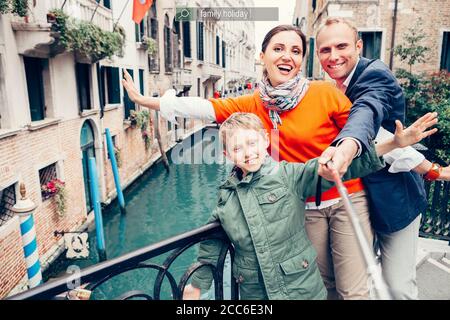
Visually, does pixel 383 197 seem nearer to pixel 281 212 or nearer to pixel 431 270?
pixel 281 212

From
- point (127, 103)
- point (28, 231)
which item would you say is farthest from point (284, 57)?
point (127, 103)

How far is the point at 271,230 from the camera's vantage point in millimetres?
1242

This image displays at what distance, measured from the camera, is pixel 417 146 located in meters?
2.33

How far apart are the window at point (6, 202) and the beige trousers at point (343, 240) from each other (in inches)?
182

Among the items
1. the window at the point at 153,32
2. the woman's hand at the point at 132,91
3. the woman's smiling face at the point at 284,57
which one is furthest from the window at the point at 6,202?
the window at the point at 153,32

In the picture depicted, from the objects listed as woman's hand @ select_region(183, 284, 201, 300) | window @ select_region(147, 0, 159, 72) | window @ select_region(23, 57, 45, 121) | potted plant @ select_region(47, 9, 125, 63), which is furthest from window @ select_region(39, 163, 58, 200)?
window @ select_region(147, 0, 159, 72)

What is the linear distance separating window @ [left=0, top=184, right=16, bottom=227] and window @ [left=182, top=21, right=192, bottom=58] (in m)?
13.9

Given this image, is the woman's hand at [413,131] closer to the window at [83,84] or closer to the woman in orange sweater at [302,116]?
the woman in orange sweater at [302,116]

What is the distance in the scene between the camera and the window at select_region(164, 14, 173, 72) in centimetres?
1434

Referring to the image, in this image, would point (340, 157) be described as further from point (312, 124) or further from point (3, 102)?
point (3, 102)

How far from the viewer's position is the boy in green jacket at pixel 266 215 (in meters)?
1.24

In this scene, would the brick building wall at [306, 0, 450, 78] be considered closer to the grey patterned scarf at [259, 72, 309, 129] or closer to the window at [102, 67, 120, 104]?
the window at [102, 67, 120, 104]
